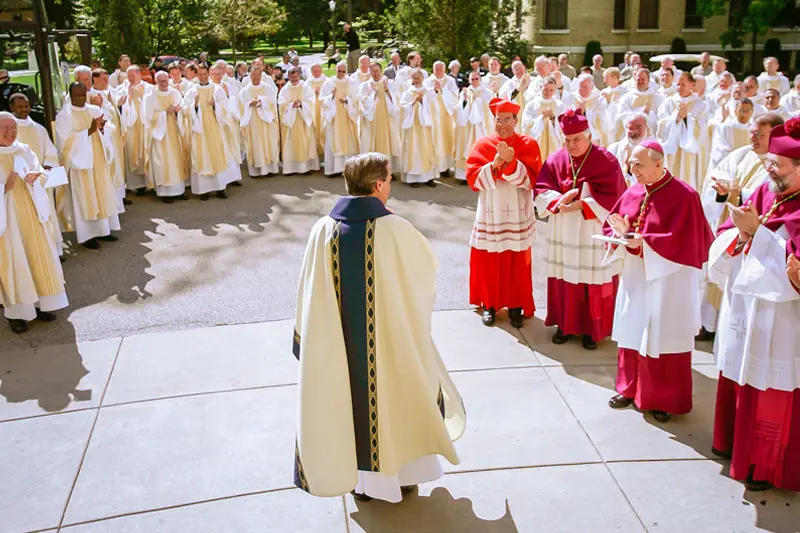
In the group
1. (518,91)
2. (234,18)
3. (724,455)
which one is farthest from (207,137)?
(234,18)

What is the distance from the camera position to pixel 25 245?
24.6ft

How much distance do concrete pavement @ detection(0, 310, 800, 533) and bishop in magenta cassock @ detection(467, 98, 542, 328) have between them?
56 cm

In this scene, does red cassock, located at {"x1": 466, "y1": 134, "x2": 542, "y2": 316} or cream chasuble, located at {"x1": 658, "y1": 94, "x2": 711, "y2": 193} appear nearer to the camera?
red cassock, located at {"x1": 466, "y1": 134, "x2": 542, "y2": 316}

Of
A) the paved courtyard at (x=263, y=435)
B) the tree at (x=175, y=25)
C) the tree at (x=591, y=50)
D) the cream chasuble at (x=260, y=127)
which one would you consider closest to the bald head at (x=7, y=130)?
the paved courtyard at (x=263, y=435)

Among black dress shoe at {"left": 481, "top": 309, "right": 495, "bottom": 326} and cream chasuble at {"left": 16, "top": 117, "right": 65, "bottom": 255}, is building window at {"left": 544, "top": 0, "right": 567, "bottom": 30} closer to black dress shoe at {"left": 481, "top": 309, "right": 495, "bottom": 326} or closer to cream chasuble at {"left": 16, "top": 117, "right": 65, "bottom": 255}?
cream chasuble at {"left": 16, "top": 117, "right": 65, "bottom": 255}

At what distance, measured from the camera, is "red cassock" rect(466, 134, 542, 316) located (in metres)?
6.98

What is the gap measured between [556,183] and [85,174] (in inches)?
247

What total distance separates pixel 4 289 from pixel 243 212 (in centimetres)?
478

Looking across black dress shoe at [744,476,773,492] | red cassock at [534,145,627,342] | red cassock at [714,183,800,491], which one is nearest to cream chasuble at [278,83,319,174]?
red cassock at [534,145,627,342]

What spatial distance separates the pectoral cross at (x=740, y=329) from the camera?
4.54m

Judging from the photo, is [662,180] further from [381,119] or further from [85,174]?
[381,119]

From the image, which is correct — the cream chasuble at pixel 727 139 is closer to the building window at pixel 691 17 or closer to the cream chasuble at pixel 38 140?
the cream chasuble at pixel 38 140

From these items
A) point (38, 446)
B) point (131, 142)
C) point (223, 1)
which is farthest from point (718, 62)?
point (223, 1)

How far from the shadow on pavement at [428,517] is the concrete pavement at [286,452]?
1 cm
